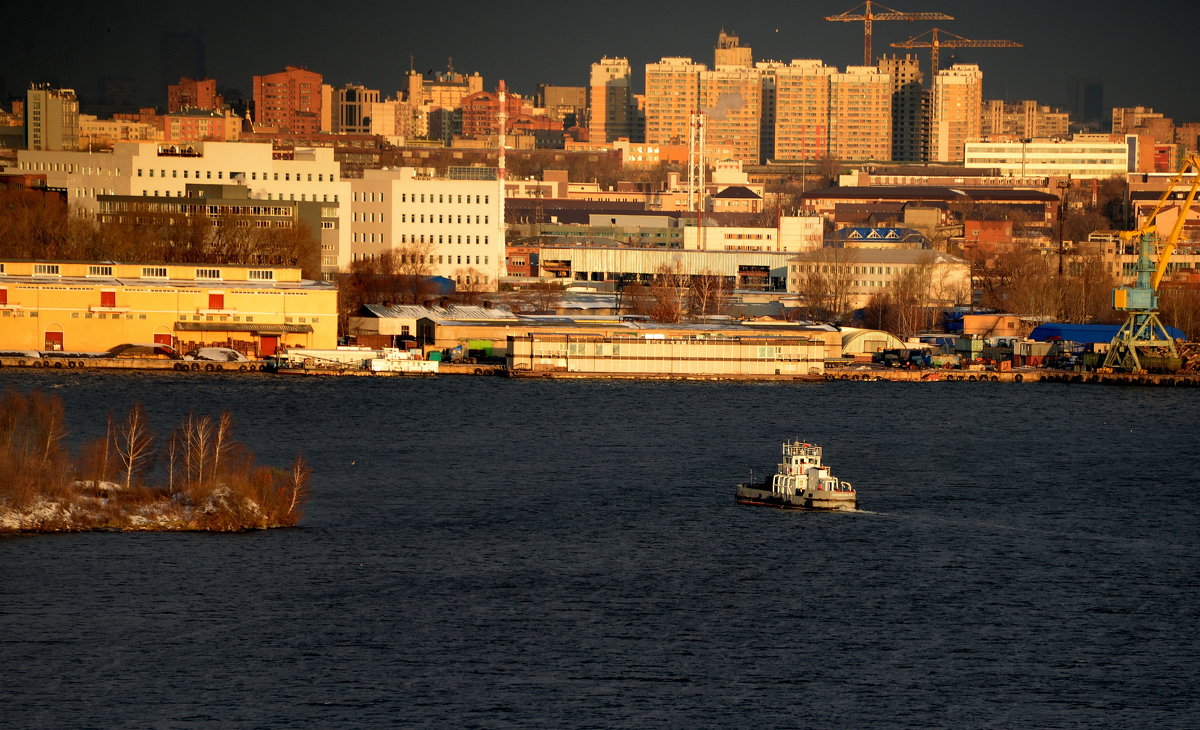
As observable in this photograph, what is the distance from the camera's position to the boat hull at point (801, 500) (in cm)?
1474

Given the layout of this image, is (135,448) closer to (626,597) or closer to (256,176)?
(626,597)

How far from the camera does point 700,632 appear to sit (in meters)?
11.0

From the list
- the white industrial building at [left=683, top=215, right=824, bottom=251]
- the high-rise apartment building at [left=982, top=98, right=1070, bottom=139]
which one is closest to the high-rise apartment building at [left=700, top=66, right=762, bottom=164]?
the high-rise apartment building at [left=982, top=98, right=1070, bottom=139]

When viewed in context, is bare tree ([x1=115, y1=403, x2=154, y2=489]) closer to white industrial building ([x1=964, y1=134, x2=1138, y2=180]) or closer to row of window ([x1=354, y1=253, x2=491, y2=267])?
row of window ([x1=354, y1=253, x2=491, y2=267])

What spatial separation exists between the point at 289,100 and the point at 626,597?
3317 inches

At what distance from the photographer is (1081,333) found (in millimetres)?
28094

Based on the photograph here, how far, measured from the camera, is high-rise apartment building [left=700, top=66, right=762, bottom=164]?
10281 cm

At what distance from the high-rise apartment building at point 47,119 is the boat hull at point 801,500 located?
48.5m

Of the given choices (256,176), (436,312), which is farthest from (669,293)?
(256,176)

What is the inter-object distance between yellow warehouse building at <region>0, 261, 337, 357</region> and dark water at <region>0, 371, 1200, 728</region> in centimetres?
591

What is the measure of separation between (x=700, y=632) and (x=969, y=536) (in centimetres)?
356

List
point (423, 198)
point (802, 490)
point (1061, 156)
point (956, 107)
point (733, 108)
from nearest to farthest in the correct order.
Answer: point (802, 490)
point (423, 198)
point (1061, 156)
point (733, 108)
point (956, 107)

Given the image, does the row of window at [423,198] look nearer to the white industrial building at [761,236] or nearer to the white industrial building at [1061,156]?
the white industrial building at [761,236]

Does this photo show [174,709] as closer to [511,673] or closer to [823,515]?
[511,673]
